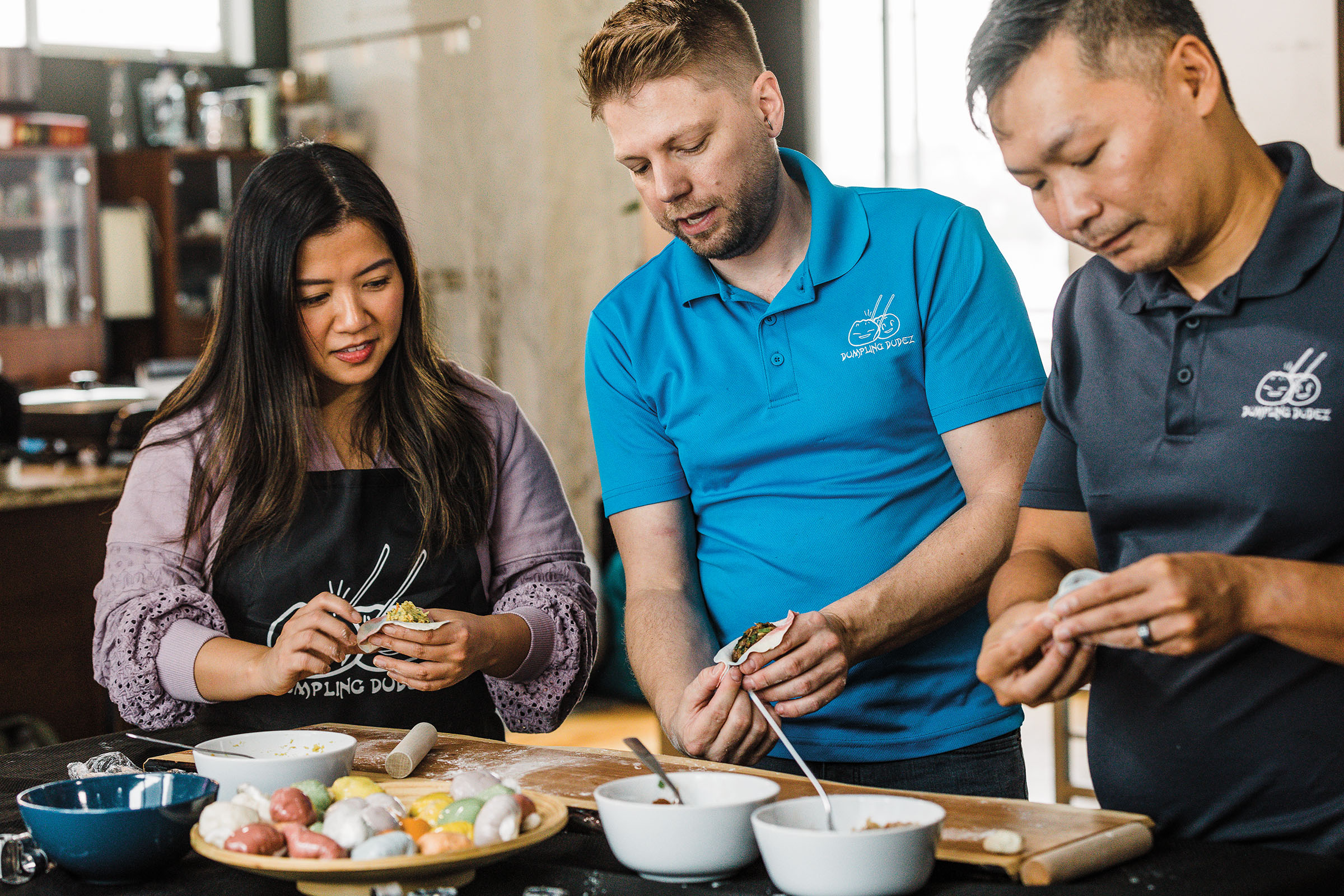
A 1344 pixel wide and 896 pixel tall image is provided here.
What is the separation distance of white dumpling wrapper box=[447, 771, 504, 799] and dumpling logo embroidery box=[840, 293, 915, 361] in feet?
2.52

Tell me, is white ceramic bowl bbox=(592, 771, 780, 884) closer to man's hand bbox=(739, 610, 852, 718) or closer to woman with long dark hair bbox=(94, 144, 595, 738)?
man's hand bbox=(739, 610, 852, 718)

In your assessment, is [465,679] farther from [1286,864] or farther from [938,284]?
[1286,864]

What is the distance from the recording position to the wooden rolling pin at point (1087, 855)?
119 centimetres

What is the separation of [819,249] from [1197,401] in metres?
0.65

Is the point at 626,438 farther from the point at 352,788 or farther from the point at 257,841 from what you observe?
the point at 257,841

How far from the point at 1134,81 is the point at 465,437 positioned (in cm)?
115

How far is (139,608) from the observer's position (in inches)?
75.6

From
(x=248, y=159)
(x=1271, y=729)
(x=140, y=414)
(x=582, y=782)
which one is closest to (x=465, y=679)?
(x=582, y=782)

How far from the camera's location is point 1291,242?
1.32 m

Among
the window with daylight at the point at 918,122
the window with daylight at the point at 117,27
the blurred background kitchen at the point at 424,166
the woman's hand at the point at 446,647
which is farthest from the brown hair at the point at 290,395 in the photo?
the window with daylight at the point at 117,27

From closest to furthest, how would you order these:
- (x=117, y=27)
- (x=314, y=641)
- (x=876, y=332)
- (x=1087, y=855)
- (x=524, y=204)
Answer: (x=1087, y=855) < (x=314, y=641) < (x=876, y=332) < (x=524, y=204) < (x=117, y=27)

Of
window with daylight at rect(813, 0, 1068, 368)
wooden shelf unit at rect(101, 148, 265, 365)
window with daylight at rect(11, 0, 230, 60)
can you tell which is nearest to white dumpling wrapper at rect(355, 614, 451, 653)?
window with daylight at rect(813, 0, 1068, 368)

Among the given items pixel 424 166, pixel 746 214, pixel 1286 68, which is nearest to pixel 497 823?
pixel 746 214

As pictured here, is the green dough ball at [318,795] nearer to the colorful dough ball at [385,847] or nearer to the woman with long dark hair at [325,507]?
the colorful dough ball at [385,847]
